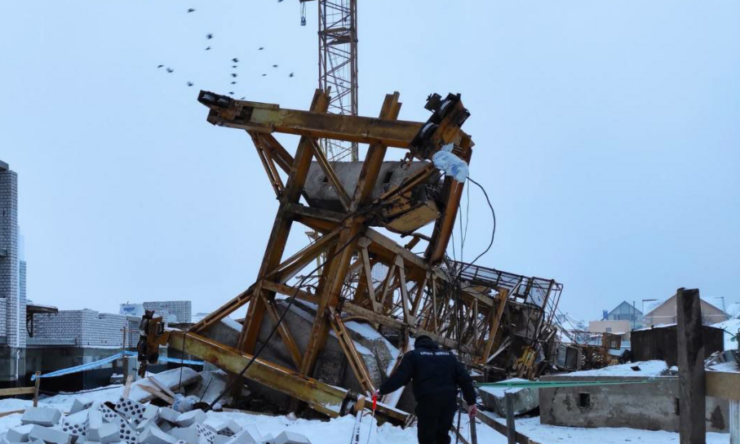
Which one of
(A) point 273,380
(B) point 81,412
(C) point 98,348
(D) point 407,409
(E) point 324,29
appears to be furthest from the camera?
(E) point 324,29

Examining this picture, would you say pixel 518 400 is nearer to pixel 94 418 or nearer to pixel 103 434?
pixel 94 418

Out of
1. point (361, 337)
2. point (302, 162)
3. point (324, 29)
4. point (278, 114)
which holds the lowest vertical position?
point (361, 337)

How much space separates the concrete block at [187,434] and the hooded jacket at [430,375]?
1961 millimetres

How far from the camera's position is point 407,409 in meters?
11.6

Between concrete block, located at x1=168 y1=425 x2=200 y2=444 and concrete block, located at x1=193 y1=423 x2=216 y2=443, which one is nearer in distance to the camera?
concrete block, located at x1=168 y1=425 x2=200 y2=444

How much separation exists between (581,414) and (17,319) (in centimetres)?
1397

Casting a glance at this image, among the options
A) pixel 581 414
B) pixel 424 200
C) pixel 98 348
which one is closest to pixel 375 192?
A: pixel 424 200

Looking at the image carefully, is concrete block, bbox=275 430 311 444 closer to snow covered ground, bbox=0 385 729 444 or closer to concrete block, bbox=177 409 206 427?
snow covered ground, bbox=0 385 729 444

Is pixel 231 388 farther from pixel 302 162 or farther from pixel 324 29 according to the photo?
pixel 324 29

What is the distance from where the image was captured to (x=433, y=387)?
6.51m

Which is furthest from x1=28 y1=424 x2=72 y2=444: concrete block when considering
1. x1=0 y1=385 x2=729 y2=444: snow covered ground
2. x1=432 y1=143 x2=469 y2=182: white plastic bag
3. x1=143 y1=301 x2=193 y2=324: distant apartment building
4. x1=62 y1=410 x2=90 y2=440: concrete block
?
x1=143 y1=301 x2=193 y2=324: distant apartment building

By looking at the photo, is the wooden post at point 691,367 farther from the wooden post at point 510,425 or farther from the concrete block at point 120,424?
the concrete block at point 120,424

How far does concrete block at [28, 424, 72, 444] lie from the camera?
634cm

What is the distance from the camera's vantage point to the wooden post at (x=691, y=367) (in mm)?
3857
